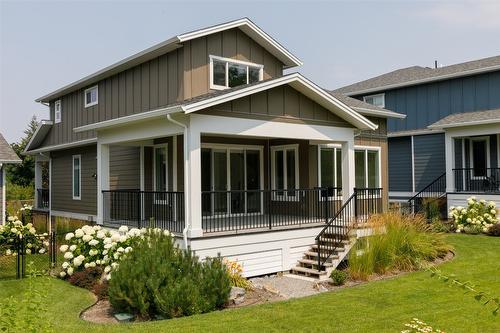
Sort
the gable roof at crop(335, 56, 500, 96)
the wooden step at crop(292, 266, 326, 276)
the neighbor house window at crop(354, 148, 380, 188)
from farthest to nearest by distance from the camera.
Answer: the gable roof at crop(335, 56, 500, 96) < the neighbor house window at crop(354, 148, 380, 188) < the wooden step at crop(292, 266, 326, 276)

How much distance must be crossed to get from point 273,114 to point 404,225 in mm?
4276

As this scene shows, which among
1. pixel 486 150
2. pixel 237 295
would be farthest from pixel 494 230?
pixel 237 295

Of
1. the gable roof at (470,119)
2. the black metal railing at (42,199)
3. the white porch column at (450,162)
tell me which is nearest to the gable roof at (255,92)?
the gable roof at (470,119)

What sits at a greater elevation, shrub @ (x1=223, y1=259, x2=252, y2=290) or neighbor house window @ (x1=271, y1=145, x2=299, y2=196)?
neighbor house window @ (x1=271, y1=145, x2=299, y2=196)

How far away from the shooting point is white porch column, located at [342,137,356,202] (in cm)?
1337

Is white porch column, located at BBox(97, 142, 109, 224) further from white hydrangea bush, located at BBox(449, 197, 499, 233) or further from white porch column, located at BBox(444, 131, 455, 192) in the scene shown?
white porch column, located at BBox(444, 131, 455, 192)

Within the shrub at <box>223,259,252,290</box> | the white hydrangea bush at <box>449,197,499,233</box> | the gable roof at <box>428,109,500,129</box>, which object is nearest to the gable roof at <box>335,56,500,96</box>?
the gable roof at <box>428,109,500,129</box>

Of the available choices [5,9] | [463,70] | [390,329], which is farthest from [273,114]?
[463,70]

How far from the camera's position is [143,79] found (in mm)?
15016

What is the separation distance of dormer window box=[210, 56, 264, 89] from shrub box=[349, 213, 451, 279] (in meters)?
5.83

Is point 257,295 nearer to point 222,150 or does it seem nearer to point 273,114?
point 273,114

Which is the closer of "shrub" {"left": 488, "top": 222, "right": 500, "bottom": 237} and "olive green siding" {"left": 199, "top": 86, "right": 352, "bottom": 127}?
"olive green siding" {"left": 199, "top": 86, "right": 352, "bottom": 127}

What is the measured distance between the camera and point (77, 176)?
1909 cm

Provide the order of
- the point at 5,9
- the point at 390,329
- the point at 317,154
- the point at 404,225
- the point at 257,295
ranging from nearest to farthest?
the point at 390,329, the point at 257,295, the point at 404,225, the point at 5,9, the point at 317,154
